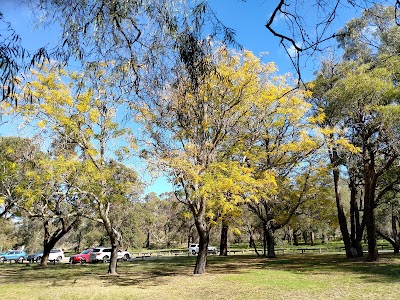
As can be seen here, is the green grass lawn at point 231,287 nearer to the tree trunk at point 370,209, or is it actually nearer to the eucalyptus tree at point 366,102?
the tree trunk at point 370,209

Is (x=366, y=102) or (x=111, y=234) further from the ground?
(x=366, y=102)

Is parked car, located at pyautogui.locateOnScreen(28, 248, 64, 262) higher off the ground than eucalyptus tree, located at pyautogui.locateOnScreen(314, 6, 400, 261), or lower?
lower

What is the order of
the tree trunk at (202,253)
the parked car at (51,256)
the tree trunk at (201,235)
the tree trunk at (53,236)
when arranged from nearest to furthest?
the tree trunk at (201,235), the tree trunk at (202,253), the tree trunk at (53,236), the parked car at (51,256)

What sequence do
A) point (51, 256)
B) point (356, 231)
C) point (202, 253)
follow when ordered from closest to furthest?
point (202, 253) < point (356, 231) < point (51, 256)

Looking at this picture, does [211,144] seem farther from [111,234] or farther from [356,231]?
[356,231]

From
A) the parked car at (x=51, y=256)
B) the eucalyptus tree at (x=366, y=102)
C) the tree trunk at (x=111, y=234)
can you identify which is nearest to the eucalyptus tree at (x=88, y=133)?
the tree trunk at (x=111, y=234)

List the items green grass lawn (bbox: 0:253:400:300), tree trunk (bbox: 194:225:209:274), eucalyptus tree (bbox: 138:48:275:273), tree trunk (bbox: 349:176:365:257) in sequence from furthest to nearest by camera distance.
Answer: tree trunk (bbox: 349:176:365:257) → tree trunk (bbox: 194:225:209:274) → eucalyptus tree (bbox: 138:48:275:273) → green grass lawn (bbox: 0:253:400:300)

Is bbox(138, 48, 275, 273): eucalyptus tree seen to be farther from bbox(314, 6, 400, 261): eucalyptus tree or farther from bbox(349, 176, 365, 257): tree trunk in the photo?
bbox(349, 176, 365, 257): tree trunk

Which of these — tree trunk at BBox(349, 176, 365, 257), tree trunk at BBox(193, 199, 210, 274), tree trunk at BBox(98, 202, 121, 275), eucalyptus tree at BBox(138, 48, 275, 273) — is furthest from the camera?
tree trunk at BBox(349, 176, 365, 257)

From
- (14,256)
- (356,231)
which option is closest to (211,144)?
(356,231)

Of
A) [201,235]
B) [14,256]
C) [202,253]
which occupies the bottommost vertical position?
[14,256]

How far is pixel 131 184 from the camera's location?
596 inches

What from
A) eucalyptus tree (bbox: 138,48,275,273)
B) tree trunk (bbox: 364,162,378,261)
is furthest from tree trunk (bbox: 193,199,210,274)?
tree trunk (bbox: 364,162,378,261)

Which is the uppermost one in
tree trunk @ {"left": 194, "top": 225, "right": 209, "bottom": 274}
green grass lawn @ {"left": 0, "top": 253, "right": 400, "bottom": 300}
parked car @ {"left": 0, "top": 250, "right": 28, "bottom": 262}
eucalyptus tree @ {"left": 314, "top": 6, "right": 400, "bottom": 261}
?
eucalyptus tree @ {"left": 314, "top": 6, "right": 400, "bottom": 261}
